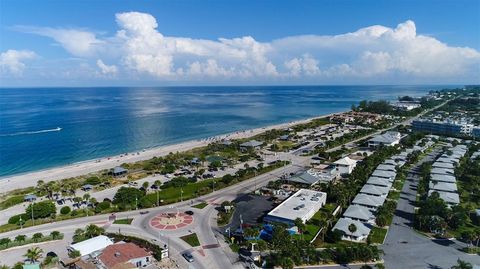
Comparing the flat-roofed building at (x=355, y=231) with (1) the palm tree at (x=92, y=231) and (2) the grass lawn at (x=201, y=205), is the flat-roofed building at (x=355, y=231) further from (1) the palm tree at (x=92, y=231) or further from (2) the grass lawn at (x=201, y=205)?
(1) the palm tree at (x=92, y=231)

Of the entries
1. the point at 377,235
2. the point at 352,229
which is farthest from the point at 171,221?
the point at 377,235

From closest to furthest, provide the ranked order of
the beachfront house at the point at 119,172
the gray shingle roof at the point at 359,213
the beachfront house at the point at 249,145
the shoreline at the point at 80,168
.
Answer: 1. the gray shingle roof at the point at 359,213
2. the shoreline at the point at 80,168
3. the beachfront house at the point at 119,172
4. the beachfront house at the point at 249,145

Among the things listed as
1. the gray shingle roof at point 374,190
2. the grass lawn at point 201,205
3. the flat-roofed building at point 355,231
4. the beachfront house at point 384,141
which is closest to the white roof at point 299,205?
the flat-roofed building at point 355,231

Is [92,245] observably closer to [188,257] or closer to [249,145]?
[188,257]

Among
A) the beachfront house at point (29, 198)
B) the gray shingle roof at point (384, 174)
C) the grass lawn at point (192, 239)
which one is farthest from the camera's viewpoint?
the gray shingle roof at point (384, 174)

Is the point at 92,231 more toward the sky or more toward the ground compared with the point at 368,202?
more toward the ground
